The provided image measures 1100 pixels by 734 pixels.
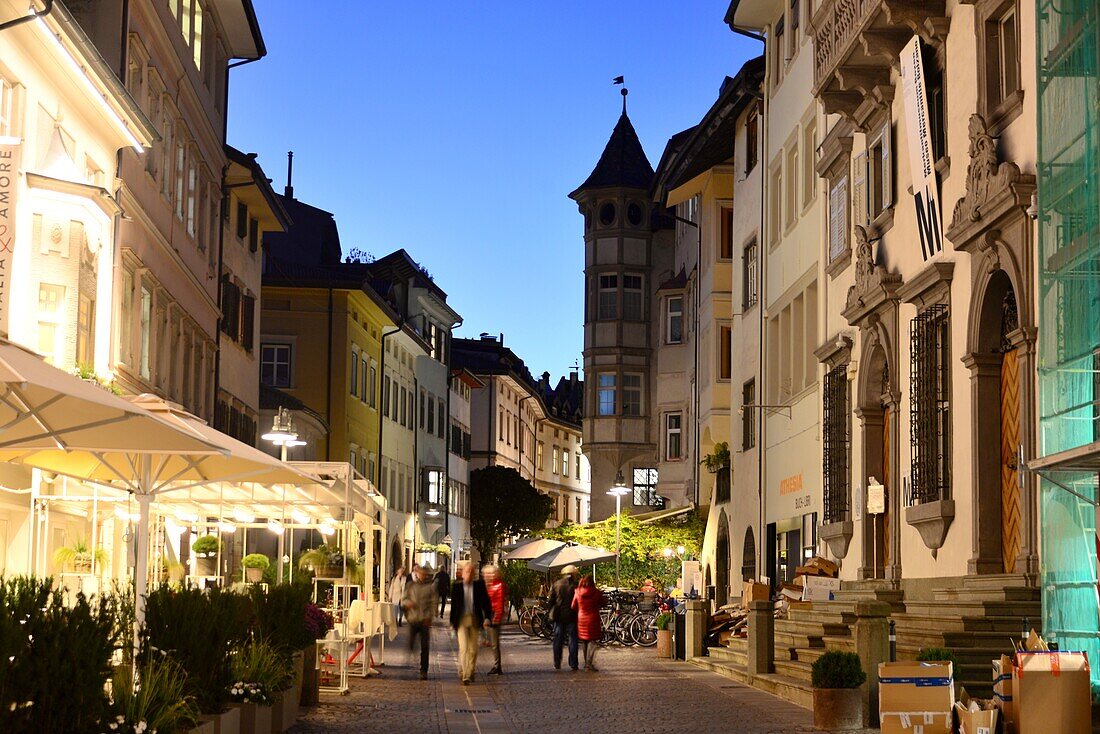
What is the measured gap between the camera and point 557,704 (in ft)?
69.3

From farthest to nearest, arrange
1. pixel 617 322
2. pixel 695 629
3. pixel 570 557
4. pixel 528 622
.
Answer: pixel 617 322 < pixel 570 557 < pixel 528 622 < pixel 695 629

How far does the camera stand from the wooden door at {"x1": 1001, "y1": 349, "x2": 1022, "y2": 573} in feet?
63.1

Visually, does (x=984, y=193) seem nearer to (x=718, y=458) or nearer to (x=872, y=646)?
(x=872, y=646)

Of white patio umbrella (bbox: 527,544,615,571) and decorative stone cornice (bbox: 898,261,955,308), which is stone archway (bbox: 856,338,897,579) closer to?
decorative stone cornice (bbox: 898,261,955,308)

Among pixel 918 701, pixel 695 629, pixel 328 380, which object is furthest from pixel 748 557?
pixel 328 380

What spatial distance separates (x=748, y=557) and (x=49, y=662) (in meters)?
30.6

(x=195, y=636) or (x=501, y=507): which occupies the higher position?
(x=501, y=507)

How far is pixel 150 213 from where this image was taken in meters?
31.0

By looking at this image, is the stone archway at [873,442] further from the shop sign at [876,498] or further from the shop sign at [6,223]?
the shop sign at [6,223]

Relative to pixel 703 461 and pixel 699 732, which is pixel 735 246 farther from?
pixel 699 732

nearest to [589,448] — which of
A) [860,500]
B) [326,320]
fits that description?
[326,320]

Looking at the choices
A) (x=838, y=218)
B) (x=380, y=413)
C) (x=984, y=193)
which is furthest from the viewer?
(x=380, y=413)

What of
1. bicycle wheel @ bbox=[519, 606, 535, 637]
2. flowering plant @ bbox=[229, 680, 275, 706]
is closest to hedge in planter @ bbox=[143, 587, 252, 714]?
flowering plant @ bbox=[229, 680, 275, 706]

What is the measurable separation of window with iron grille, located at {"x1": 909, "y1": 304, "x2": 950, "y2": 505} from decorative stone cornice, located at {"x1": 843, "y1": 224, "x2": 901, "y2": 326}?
1.17 m
